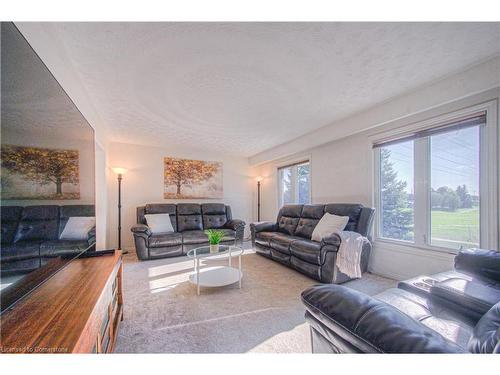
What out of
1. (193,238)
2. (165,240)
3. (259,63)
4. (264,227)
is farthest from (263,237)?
(259,63)

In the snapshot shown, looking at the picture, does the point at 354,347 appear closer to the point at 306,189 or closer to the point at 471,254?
the point at 471,254

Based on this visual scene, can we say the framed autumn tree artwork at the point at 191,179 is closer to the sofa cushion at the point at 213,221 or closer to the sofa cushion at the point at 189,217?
the sofa cushion at the point at 189,217

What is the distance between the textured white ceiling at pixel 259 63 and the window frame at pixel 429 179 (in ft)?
1.61

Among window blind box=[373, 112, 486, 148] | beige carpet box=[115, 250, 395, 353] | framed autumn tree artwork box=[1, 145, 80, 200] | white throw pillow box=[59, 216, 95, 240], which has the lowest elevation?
beige carpet box=[115, 250, 395, 353]

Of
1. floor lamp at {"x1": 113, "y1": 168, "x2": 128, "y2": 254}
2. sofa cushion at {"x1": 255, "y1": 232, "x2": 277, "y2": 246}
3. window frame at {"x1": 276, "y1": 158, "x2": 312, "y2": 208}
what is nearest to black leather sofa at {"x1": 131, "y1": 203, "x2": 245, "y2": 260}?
floor lamp at {"x1": 113, "y1": 168, "x2": 128, "y2": 254}

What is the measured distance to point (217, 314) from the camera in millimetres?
1826

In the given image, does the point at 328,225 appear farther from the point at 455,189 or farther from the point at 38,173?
the point at 38,173

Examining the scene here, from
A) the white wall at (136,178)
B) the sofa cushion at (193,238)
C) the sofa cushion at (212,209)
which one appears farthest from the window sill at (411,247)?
the white wall at (136,178)

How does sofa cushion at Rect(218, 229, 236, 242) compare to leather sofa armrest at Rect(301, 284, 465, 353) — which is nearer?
leather sofa armrest at Rect(301, 284, 465, 353)

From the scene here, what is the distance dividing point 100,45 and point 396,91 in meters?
2.94

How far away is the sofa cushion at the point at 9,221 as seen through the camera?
685 millimetres

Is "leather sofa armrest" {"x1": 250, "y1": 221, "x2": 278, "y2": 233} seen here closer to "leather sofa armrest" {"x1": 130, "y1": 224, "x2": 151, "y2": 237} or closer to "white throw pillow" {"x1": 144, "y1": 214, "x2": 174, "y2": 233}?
"white throw pillow" {"x1": 144, "y1": 214, "x2": 174, "y2": 233}

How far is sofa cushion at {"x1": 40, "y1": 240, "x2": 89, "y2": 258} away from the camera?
0.95m

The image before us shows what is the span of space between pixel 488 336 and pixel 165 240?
3762mm
